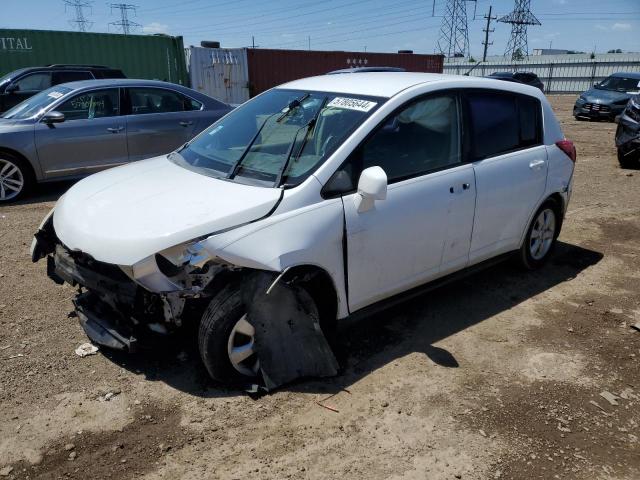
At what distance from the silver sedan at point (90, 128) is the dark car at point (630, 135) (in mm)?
7542

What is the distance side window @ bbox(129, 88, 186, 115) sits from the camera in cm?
790

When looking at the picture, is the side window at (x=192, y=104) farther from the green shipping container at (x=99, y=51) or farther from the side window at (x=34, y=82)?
the green shipping container at (x=99, y=51)

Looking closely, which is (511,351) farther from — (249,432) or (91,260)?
(91,260)

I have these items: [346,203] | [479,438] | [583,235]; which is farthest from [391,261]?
[583,235]

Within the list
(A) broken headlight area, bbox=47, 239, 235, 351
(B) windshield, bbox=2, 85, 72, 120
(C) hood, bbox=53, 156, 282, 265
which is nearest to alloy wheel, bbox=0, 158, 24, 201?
(B) windshield, bbox=2, 85, 72, 120

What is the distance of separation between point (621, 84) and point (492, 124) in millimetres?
18597

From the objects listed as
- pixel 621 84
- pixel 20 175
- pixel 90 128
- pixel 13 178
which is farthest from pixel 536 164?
pixel 621 84

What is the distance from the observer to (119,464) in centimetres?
263

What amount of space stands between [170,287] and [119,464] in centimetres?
92

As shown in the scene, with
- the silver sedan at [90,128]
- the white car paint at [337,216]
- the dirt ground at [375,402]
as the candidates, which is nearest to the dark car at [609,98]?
the silver sedan at [90,128]

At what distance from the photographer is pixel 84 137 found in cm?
745

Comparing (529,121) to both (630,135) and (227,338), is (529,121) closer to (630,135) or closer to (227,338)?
(227,338)

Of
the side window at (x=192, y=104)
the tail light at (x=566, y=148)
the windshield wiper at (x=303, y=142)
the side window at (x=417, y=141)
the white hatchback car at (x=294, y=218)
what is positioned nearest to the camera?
the white hatchback car at (x=294, y=218)

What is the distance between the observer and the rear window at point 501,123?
4.03 meters
